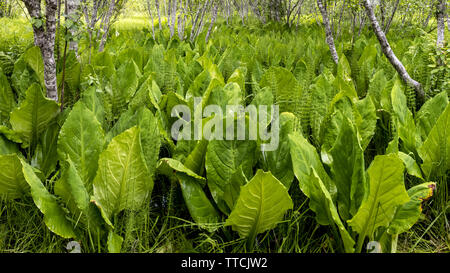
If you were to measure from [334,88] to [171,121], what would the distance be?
1094 millimetres

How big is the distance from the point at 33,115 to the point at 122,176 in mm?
783

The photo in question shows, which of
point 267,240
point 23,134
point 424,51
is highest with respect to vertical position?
point 424,51

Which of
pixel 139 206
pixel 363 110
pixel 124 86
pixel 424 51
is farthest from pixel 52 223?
pixel 424 51

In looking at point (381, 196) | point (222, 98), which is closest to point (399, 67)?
point (222, 98)

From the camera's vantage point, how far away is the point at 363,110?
2096mm

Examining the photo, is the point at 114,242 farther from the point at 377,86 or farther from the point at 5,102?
the point at 377,86

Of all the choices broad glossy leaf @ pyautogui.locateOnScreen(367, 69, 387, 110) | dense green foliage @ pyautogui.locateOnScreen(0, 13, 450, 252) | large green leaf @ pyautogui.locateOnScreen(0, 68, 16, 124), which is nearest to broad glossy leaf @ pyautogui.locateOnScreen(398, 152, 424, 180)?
dense green foliage @ pyautogui.locateOnScreen(0, 13, 450, 252)

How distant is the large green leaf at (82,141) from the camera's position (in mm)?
1688

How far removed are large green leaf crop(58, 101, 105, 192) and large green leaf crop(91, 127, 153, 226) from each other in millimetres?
146

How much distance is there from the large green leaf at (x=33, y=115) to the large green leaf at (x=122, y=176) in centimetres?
70

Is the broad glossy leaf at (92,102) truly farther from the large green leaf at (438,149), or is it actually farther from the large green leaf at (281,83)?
the large green leaf at (438,149)

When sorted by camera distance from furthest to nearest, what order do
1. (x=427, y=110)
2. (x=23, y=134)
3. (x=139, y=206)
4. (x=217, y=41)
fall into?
(x=217, y=41) < (x=427, y=110) < (x=23, y=134) < (x=139, y=206)

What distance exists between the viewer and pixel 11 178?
166 cm
